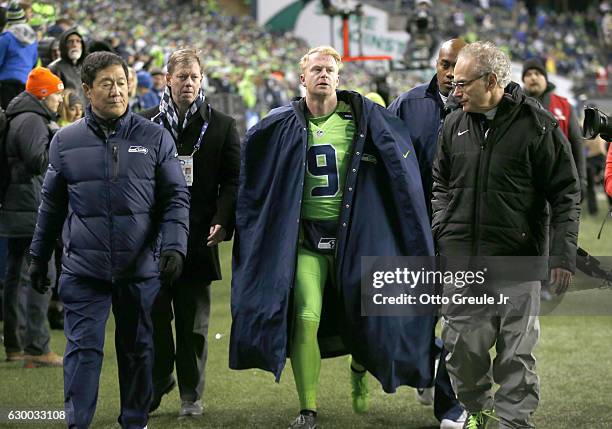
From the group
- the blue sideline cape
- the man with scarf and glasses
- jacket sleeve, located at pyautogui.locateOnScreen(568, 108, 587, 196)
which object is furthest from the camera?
jacket sleeve, located at pyautogui.locateOnScreen(568, 108, 587, 196)

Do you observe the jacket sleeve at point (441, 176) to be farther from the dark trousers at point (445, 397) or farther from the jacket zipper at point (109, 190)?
the jacket zipper at point (109, 190)

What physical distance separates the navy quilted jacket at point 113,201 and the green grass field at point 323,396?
1227 millimetres

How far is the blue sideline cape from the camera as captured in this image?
5.37 m

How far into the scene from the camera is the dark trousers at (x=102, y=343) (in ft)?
16.4

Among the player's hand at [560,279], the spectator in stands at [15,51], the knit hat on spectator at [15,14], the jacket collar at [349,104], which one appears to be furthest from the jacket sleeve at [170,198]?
the knit hat on spectator at [15,14]

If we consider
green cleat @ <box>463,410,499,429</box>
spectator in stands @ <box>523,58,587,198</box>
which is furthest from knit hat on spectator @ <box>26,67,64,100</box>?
green cleat @ <box>463,410,499,429</box>

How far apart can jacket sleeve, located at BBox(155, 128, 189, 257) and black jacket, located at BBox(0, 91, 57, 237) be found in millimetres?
2330

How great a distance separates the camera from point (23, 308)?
7727 mm

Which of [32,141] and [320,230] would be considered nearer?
[320,230]

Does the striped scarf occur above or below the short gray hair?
below

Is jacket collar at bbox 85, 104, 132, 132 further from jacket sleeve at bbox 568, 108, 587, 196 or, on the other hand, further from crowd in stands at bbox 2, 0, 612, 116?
crowd in stands at bbox 2, 0, 612, 116

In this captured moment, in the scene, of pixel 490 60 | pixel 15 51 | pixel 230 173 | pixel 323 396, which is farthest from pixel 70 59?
pixel 490 60

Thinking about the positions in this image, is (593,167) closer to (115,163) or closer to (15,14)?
(15,14)

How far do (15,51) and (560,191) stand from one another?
6.77m
